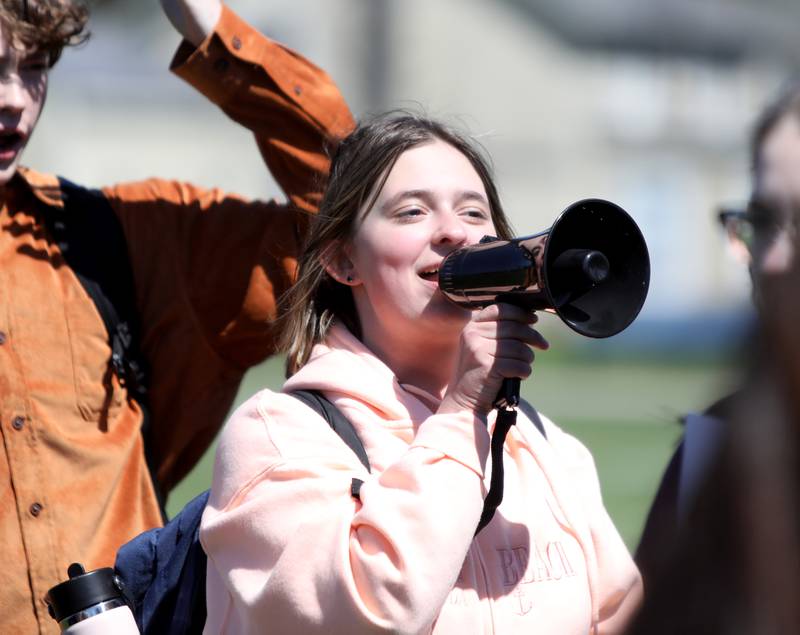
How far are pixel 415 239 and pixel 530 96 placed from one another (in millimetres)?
30752

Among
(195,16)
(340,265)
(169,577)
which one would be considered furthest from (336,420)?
(195,16)

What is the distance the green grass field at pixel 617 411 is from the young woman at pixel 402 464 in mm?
4996

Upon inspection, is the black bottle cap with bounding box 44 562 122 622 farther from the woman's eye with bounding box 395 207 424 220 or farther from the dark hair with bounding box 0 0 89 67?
the dark hair with bounding box 0 0 89 67

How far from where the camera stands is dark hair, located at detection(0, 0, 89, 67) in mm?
3232

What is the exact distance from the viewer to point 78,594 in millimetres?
2629

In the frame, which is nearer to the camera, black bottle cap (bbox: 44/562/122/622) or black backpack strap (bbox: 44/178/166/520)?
black bottle cap (bbox: 44/562/122/622)

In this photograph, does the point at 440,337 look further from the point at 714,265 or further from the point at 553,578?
the point at 714,265

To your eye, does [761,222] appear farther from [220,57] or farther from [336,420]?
[220,57]

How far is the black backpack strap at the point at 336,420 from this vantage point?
2.56 m

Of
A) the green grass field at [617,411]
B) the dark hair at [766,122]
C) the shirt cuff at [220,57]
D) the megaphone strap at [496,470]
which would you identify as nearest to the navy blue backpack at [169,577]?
the megaphone strap at [496,470]

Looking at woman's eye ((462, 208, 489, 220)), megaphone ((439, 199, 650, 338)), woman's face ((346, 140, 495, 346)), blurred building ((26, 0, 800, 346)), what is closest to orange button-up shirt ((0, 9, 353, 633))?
woman's face ((346, 140, 495, 346))

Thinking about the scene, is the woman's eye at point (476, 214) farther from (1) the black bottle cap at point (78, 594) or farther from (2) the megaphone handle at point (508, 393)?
(1) the black bottle cap at point (78, 594)

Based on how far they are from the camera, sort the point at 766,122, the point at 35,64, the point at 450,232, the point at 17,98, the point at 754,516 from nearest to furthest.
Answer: the point at 754,516, the point at 450,232, the point at 766,122, the point at 17,98, the point at 35,64

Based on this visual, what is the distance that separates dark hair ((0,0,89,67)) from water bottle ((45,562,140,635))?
1.44 metres
